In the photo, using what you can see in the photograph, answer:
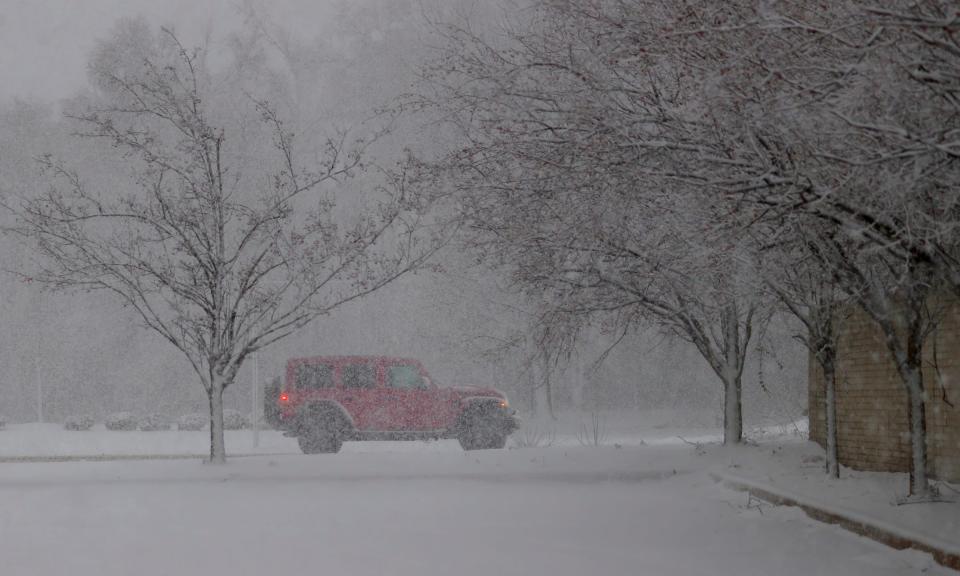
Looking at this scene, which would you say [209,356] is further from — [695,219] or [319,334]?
[319,334]

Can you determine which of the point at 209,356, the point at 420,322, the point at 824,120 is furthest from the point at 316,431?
the point at 420,322

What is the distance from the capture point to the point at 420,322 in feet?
144

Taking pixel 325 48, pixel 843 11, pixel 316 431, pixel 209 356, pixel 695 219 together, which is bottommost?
pixel 316 431

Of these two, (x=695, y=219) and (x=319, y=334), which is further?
(x=319, y=334)

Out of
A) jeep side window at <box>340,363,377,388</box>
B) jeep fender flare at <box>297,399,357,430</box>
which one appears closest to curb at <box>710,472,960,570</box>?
jeep fender flare at <box>297,399,357,430</box>

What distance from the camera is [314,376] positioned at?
21906mm

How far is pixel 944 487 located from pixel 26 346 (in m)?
37.6

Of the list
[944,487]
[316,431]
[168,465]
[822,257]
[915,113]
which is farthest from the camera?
[316,431]

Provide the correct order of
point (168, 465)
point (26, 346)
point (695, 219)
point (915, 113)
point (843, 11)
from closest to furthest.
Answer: point (843, 11), point (915, 113), point (695, 219), point (168, 465), point (26, 346)

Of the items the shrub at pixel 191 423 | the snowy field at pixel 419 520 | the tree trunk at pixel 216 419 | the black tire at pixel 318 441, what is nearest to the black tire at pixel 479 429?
the black tire at pixel 318 441

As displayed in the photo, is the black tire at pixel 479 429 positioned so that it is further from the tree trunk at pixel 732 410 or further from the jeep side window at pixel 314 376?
the tree trunk at pixel 732 410

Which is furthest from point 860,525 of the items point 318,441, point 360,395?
point 318,441

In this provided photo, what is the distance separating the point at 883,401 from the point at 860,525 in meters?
3.86

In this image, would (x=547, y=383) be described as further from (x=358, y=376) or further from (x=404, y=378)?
(x=358, y=376)
